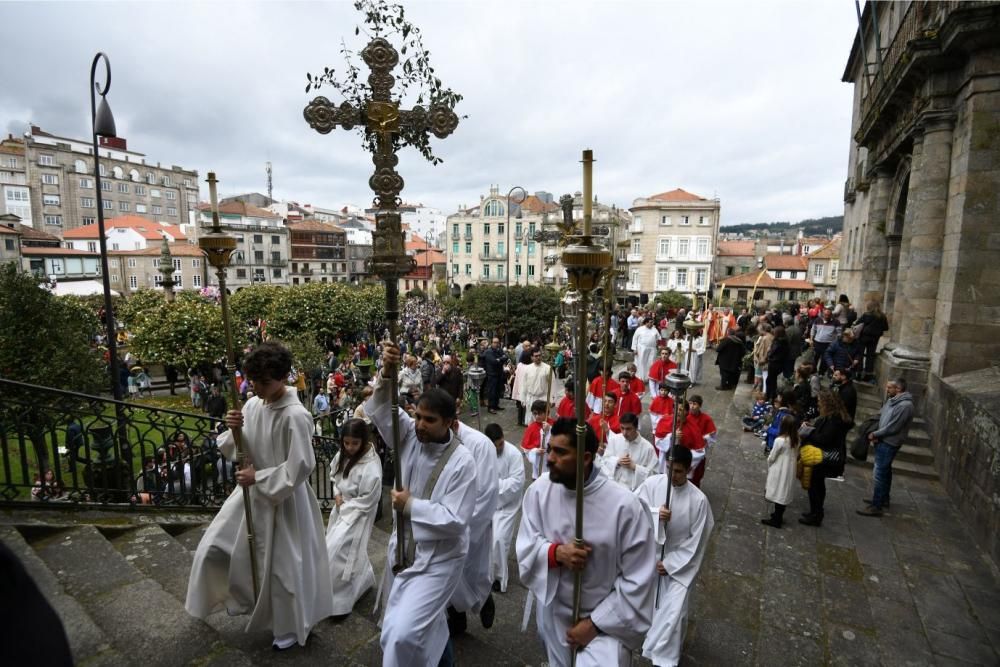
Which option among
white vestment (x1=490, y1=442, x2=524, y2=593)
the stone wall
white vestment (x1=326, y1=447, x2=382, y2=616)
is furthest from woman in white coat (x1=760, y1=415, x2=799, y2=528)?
white vestment (x1=326, y1=447, x2=382, y2=616)

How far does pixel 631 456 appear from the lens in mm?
6582

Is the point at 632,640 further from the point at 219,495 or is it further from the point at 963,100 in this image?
the point at 963,100

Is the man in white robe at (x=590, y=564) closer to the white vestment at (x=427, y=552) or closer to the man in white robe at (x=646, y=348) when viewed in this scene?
the white vestment at (x=427, y=552)

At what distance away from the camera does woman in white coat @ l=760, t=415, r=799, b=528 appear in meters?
6.67

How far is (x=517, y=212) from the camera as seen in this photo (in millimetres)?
61156

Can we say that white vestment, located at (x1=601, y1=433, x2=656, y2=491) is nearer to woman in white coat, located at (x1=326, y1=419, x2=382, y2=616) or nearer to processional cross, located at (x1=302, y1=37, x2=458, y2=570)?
woman in white coat, located at (x1=326, y1=419, x2=382, y2=616)

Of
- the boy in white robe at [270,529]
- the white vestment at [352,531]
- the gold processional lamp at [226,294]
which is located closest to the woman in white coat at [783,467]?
the white vestment at [352,531]

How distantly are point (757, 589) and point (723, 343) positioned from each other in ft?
33.0

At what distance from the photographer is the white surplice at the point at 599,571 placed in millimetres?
3084

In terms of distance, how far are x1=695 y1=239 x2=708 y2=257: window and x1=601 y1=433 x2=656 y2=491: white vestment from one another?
2204 inches

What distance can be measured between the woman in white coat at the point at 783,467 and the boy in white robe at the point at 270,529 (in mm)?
5577

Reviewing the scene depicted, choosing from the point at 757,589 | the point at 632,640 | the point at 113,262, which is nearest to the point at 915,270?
the point at 757,589

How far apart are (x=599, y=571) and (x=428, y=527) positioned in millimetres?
1122

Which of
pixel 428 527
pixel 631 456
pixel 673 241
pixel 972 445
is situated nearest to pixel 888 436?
pixel 972 445
